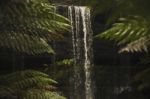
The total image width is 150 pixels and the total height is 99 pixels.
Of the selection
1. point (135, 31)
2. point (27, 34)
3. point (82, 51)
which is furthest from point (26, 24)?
point (135, 31)

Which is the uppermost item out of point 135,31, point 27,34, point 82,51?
point 135,31

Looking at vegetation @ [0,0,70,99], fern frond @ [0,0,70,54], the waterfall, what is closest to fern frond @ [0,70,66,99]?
vegetation @ [0,0,70,99]

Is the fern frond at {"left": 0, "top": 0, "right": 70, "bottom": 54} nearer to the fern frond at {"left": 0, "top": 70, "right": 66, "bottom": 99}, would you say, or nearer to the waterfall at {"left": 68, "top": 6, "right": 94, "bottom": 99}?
the fern frond at {"left": 0, "top": 70, "right": 66, "bottom": 99}

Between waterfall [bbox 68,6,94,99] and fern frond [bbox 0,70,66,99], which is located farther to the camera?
waterfall [bbox 68,6,94,99]

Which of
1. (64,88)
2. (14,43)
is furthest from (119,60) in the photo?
(14,43)

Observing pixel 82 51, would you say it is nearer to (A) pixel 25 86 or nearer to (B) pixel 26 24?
(B) pixel 26 24

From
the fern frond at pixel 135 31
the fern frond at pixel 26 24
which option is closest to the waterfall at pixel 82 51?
the fern frond at pixel 26 24

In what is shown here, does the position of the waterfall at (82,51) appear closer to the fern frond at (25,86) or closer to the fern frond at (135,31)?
the fern frond at (25,86)

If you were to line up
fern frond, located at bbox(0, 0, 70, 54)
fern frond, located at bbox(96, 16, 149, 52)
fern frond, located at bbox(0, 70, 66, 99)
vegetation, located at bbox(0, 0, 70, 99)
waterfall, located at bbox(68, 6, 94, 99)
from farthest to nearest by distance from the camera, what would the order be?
waterfall, located at bbox(68, 6, 94, 99) → fern frond, located at bbox(0, 0, 70, 54) → vegetation, located at bbox(0, 0, 70, 99) → fern frond, located at bbox(0, 70, 66, 99) → fern frond, located at bbox(96, 16, 149, 52)

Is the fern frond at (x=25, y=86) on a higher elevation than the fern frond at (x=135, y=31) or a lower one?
lower

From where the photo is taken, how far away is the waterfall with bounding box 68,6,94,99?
10297 mm

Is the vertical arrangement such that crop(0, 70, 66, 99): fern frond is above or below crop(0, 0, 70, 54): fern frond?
below

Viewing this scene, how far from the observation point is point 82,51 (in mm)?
10797

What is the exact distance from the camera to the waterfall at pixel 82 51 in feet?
33.8
